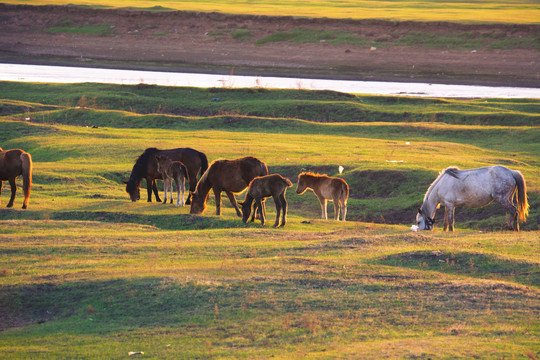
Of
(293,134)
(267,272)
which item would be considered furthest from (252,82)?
(267,272)

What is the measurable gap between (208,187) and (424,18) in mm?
75318

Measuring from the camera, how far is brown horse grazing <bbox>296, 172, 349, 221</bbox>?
70.4ft

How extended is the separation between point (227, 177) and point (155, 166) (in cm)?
323

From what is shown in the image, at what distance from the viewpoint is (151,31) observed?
8531 cm

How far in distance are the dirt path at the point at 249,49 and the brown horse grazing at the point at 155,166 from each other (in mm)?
43736

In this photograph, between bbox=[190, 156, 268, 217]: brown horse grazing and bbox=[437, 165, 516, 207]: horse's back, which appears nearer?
bbox=[437, 165, 516, 207]: horse's back

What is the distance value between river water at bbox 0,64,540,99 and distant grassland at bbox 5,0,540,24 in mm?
29753

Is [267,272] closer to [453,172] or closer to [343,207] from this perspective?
[453,172]

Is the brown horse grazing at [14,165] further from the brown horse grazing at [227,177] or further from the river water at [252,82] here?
the river water at [252,82]

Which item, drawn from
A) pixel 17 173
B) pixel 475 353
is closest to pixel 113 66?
pixel 17 173

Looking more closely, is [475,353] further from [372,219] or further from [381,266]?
[372,219]

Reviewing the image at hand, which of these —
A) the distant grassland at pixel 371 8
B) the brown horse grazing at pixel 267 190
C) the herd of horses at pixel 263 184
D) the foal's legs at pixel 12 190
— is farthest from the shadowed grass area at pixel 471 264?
the distant grassland at pixel 371 8

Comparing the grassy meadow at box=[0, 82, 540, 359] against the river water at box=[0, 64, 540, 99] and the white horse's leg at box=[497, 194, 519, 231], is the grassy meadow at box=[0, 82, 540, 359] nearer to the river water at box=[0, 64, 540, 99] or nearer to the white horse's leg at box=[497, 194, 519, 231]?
the white horse's leg at box=[497, 194, 519, 231]

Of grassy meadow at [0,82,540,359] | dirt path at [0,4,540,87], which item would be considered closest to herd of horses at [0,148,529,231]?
grassy meadow at [0,82,540,359]
